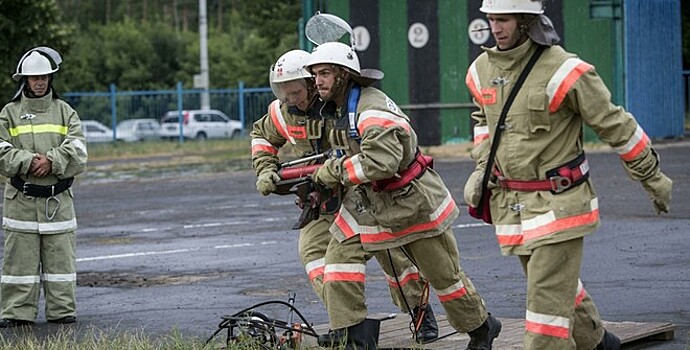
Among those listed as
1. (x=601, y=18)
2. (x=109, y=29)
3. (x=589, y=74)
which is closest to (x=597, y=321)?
(x=589, y=74)

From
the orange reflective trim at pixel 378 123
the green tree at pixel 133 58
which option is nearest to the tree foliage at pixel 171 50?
the green tree at pixel 133 58

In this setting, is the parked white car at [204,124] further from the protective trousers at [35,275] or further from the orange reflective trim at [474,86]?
the orange reflective trim at [474,86]

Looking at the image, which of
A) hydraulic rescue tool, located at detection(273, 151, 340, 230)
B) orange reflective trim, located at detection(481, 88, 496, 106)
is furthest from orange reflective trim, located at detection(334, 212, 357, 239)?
orange reflective trim, located at detection(481, 88, 496, 106)

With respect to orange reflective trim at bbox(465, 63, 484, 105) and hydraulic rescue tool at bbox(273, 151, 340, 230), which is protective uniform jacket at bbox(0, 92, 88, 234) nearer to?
hydraulic rescue tool at bbox(273, 151, 340, 230)

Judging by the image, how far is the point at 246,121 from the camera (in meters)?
47.8

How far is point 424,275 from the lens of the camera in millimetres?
8008

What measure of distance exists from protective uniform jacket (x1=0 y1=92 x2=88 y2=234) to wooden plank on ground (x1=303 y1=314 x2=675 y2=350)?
2.75 meters

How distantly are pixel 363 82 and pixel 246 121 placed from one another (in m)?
40.1

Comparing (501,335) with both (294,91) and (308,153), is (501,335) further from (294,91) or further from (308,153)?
(294,91)

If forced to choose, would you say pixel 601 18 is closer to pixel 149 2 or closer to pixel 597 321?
pixel 597 321

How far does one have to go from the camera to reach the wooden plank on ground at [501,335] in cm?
816

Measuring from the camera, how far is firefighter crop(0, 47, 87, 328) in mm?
10523

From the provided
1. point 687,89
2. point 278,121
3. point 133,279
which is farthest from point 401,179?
point 687,89

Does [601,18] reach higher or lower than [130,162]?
higher
